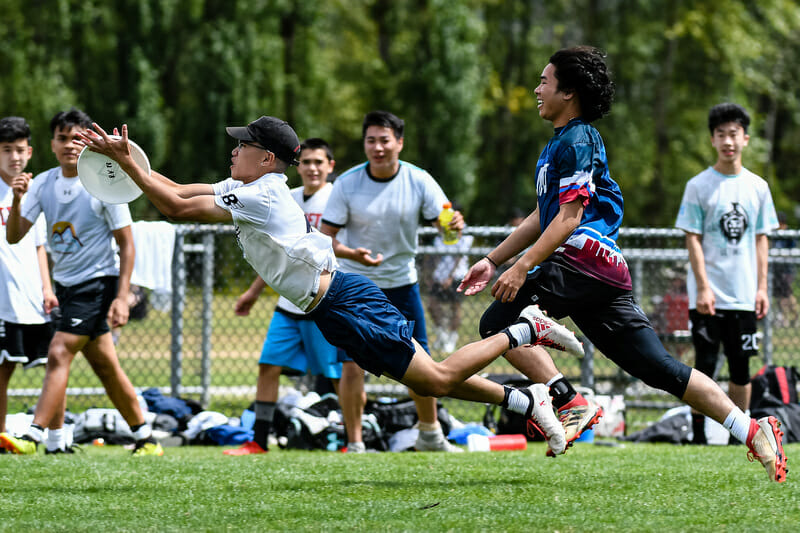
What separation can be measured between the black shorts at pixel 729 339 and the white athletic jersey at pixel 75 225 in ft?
13.6

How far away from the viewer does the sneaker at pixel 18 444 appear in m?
6.75

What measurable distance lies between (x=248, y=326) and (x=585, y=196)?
5665 millimetres

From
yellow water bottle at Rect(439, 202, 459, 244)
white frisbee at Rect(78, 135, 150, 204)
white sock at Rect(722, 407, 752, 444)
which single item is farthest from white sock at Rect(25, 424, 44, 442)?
white sock at Rect(722, 407, 752, 444)

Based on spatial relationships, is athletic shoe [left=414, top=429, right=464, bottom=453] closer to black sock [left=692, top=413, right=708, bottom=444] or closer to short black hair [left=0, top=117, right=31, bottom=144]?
black sock [left=692, top=413, right=708, bottom=444]

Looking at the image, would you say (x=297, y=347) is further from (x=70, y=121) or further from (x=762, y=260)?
(x=762, y=260)

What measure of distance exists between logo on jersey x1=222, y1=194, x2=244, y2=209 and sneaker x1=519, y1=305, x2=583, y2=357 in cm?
148

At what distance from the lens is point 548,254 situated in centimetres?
486

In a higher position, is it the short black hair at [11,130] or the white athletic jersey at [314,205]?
the short black hair at [11,130]

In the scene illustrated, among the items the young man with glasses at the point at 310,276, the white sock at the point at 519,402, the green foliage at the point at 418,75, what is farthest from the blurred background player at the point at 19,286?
the green foliage at the point at 418,75

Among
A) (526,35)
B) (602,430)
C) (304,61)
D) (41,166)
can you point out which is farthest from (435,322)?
(526,35)

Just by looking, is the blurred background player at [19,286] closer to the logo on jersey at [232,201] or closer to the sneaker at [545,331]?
the logo on jersey at [232,201]

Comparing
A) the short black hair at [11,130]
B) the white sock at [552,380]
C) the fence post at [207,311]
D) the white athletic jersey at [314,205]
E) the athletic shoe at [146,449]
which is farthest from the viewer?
the fence post at [207,311]

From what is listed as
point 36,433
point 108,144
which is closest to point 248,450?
point 36,433

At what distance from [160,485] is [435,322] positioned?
17.2 ft
